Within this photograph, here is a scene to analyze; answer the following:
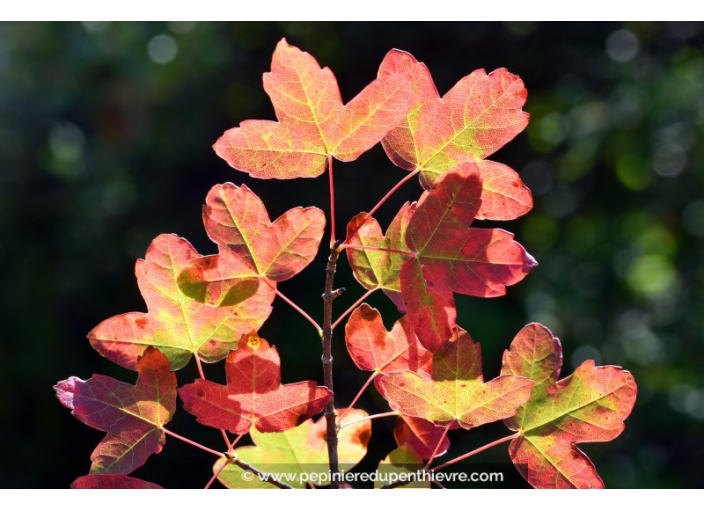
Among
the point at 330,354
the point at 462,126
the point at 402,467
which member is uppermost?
the point at 462,126

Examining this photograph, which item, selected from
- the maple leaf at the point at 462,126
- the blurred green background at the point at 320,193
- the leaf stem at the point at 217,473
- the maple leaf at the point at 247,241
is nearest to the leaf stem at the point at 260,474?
the leaf stem at the point at 217,473

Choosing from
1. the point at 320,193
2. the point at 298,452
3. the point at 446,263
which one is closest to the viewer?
the point at 446,263

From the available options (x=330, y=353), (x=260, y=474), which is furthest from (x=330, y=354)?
(x=260, y=474)

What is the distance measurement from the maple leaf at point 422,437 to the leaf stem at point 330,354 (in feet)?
0.24

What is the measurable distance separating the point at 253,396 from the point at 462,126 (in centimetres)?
23

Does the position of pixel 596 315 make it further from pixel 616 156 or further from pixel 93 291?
pixel 93 291

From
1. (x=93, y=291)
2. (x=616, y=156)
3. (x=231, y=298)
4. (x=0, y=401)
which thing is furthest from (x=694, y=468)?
(x=231, y=298)

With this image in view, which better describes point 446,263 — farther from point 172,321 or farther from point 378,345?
point 172,321

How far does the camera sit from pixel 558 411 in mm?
546

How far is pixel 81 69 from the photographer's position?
3334 mm

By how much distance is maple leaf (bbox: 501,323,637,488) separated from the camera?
1.74 feet

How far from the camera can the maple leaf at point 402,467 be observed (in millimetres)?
578

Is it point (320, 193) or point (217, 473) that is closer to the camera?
point (217, 473)

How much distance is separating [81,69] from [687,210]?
2766 mm
